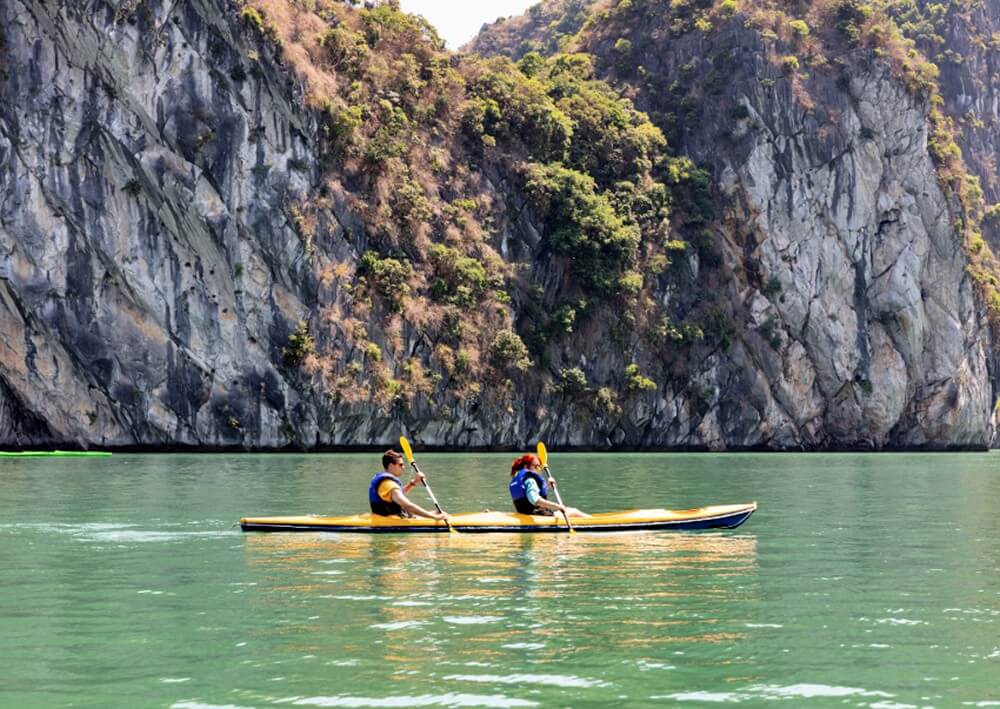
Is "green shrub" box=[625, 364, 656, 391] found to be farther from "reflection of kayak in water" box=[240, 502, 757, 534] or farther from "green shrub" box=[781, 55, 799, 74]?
"reflection of kayak in water" box=[240, 502, 757, 534]

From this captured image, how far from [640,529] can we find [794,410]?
64.3m

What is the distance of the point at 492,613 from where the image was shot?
14.4 meters

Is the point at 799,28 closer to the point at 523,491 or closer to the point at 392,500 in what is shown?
the point at 523,491

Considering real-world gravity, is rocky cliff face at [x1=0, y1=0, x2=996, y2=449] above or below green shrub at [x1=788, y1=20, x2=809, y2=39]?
below

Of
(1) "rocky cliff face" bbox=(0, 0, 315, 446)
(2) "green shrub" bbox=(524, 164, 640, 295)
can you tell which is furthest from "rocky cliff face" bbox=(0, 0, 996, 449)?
(2) "green shrub" bbox=(524, 164, 640, 295)

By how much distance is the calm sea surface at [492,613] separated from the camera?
35.5ft

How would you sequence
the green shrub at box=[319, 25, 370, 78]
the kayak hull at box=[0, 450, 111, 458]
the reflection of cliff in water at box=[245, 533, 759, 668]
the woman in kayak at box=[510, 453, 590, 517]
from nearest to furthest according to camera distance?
the reflection of cliff in water at box=[245, 533, 759, 668], the woman in kayak at box=[510, 453, 590, 517], the kayak hull at box=[0, 450, 111, 458], the green shrub at box=[319, 25, 370, 78]

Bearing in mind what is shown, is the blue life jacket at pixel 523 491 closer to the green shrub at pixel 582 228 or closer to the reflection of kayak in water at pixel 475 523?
the reflection of kayak in water at pixel 475 523

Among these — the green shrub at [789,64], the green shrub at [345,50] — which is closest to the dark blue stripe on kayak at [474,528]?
the green shrub at [345,50]

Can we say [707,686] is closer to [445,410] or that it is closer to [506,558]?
[506,558]

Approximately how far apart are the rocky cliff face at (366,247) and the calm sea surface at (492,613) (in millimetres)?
34289

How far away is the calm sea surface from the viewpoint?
10.8m

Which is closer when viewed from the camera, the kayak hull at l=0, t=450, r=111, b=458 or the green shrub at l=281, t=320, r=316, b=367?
the kayak hull at l=0, t=450, r=111, b=458

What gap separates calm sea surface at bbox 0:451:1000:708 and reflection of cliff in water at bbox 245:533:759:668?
0.18 feet
